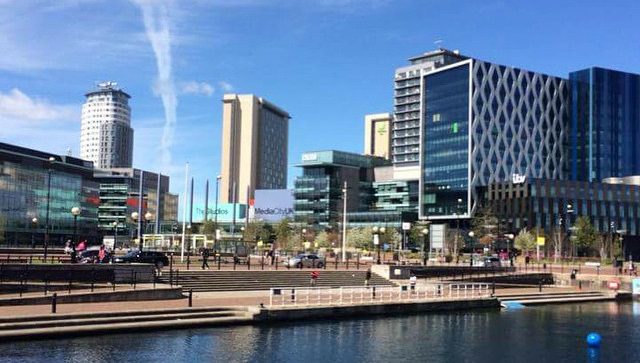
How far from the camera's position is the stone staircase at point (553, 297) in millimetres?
56344

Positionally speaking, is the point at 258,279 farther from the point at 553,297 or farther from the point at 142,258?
the point at 553,297

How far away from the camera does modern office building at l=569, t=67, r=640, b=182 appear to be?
189125mm

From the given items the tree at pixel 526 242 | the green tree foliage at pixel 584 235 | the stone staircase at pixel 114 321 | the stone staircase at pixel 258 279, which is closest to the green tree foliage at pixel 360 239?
the tree at pixel 526 242

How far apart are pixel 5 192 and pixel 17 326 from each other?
5194 inches

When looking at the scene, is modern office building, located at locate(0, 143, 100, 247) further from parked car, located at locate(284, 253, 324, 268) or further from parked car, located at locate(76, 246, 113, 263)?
parked car, located at locate(284, 253, 324, 268)

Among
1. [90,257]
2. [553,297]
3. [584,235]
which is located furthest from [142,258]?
[584,235]

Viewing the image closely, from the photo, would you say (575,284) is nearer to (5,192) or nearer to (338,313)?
(338,313)

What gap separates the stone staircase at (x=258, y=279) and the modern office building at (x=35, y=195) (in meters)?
97.0

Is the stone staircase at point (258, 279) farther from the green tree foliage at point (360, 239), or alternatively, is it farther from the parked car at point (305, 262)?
the green tree foliage at point (360, 239)

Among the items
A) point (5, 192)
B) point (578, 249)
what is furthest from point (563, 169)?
point (5, 192)

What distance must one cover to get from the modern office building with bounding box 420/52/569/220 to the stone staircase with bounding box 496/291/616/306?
340 ft

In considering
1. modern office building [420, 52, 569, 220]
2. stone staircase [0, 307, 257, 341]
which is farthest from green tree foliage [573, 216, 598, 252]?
stone staircase [0, 307, 257, 341]

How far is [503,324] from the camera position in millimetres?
42969

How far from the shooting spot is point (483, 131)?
174m
